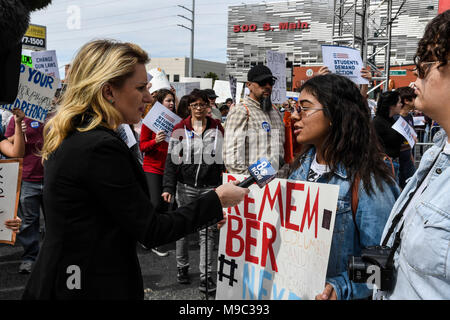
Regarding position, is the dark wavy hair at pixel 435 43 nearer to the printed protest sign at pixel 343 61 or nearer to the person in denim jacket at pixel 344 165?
the person in denim jacket at pixel 344 165

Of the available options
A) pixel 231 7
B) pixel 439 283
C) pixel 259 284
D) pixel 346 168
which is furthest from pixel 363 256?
pixel 231 7

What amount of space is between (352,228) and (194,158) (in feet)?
9.78

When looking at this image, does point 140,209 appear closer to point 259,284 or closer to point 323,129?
point 259,284

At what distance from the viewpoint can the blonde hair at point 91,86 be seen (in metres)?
1.61

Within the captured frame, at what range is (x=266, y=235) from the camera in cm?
213

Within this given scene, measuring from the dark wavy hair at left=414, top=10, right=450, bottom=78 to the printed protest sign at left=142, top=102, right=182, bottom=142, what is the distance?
13.3 ft

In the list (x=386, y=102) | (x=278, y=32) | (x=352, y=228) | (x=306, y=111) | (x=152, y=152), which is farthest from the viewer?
(x=278, y=32)

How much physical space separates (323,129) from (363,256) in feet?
2.63

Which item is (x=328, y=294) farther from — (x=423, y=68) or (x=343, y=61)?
(x=343, y=61)

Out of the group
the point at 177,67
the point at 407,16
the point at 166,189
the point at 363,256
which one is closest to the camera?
the point at 363,256

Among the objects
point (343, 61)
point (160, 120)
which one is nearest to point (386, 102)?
point (343, 61)

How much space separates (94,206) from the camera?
154cm

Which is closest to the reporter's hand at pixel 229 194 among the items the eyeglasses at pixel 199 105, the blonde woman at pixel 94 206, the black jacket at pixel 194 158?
the blonde woman at pixel 94 206

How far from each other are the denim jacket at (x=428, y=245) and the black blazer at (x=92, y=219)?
863 mm
